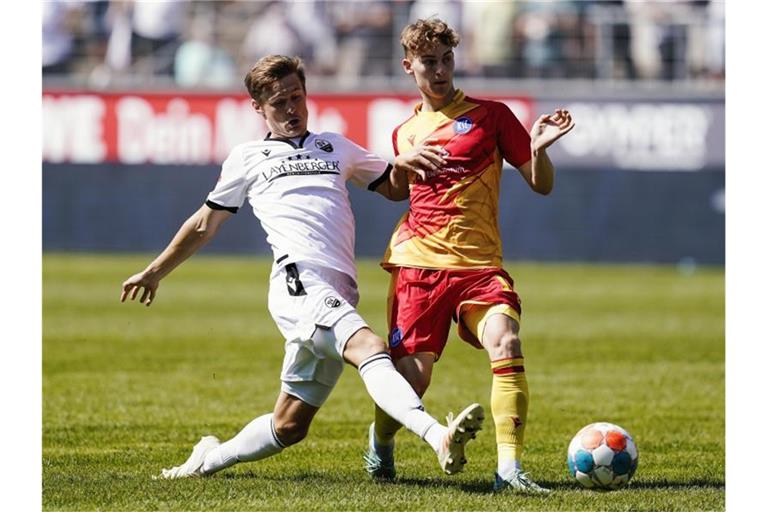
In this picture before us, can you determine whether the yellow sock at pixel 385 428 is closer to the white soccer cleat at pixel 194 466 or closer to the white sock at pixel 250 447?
the white sock at pixel 250 447

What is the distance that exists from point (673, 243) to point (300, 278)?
18.4m

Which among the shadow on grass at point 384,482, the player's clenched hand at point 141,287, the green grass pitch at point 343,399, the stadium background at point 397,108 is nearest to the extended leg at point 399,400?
the green grass pitch at point 343,399

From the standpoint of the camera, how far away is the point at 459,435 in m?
5.56

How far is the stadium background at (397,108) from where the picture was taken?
23.7 meters

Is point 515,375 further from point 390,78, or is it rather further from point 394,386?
point 390,78

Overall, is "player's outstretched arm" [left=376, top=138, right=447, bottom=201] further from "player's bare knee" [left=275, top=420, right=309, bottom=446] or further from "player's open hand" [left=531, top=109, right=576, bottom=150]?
"player's bare knee" [left=275, top=420, right=309, bottom=446]

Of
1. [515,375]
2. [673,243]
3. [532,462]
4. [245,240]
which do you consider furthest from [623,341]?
[245,240]

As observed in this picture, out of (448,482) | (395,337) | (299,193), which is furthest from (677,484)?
(299,193)

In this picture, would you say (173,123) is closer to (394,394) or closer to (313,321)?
(313,321)

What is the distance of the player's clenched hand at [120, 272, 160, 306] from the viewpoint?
662 centimetres

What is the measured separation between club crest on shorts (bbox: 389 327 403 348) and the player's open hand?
1114mm

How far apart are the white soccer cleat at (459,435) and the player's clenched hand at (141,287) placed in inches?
70.5

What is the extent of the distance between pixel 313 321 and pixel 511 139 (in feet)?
4.45

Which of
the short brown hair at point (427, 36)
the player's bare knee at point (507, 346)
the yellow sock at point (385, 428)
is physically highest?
the short brown hair at point (427, 36)
